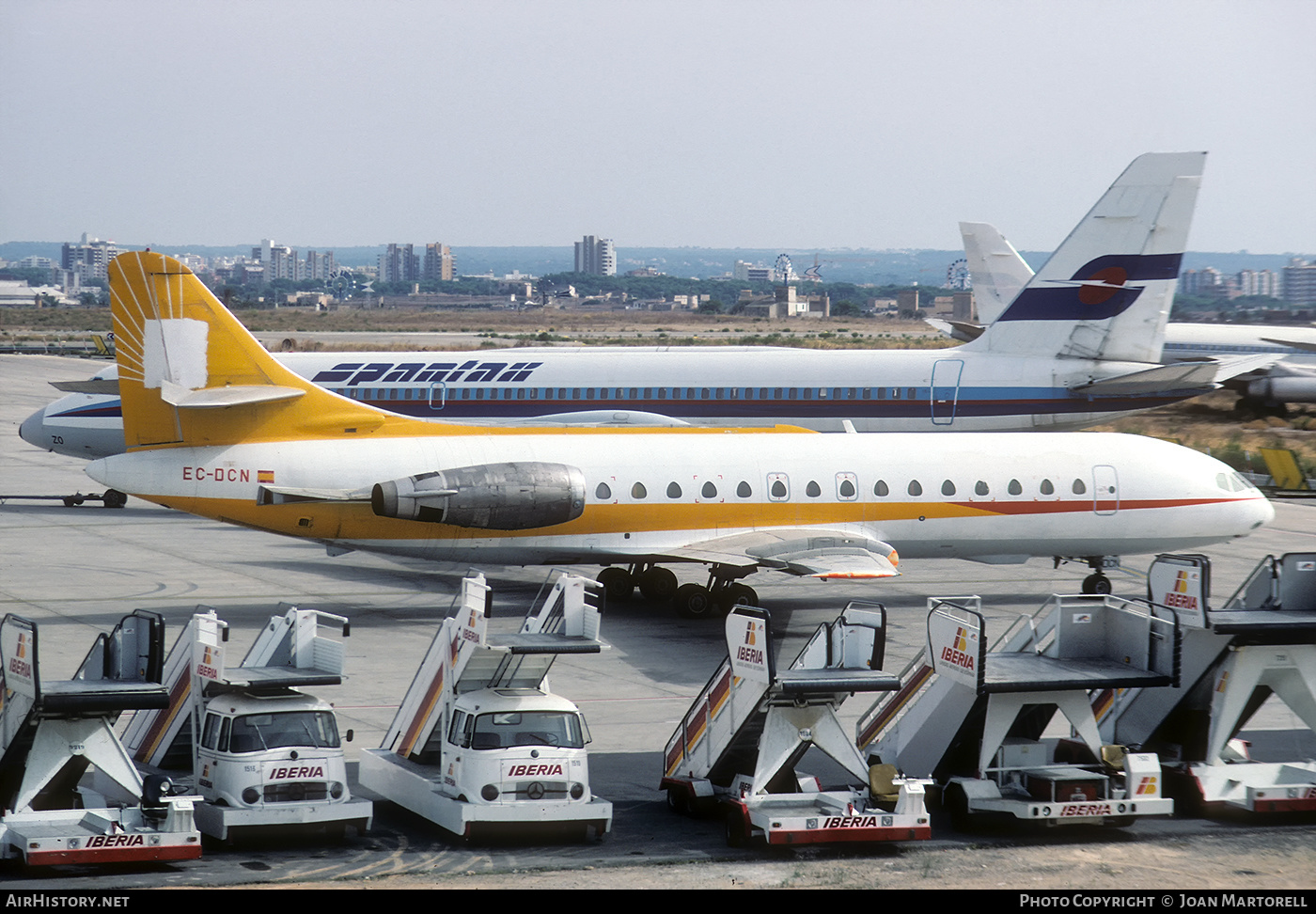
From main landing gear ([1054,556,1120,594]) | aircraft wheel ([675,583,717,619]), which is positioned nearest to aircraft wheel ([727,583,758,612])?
aircraft wheel ([675,583,717,619])

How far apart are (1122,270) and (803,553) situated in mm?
19813

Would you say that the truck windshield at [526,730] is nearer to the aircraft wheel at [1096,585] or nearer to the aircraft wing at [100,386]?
the aircraft wheel at [1096,585]

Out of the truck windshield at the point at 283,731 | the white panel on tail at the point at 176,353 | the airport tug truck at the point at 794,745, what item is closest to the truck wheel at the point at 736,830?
the airport tug truck at the point at 794,745

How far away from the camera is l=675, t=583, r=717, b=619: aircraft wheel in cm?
2909

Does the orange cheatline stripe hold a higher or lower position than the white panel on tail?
lower

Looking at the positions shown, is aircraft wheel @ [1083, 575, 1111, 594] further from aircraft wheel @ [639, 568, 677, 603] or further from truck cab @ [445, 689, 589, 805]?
truck cab @ [445, 689, 589, 805]

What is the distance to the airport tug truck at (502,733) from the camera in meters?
16.1

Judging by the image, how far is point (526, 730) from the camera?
16.5m

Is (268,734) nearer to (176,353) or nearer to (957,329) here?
(176,353)

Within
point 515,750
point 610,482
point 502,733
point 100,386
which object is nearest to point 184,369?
point 610,482

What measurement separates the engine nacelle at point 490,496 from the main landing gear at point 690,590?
240 centimetres

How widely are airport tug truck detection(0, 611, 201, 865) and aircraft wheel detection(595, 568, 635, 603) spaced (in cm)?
1477
